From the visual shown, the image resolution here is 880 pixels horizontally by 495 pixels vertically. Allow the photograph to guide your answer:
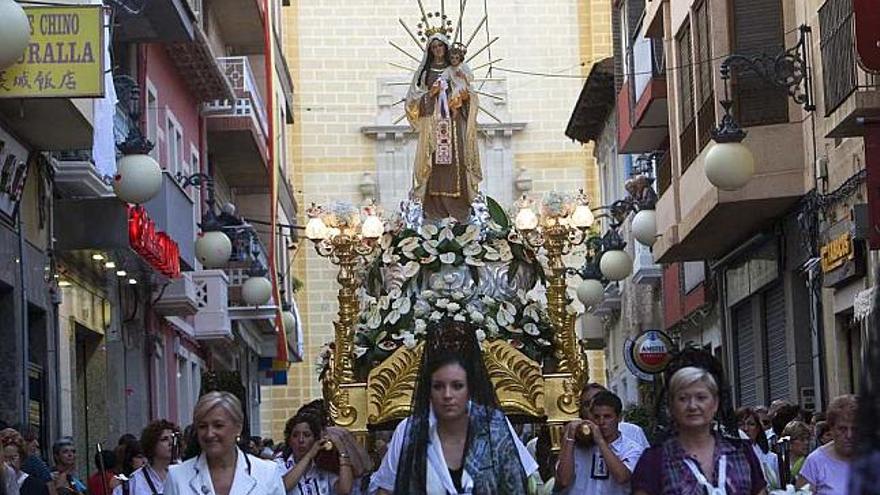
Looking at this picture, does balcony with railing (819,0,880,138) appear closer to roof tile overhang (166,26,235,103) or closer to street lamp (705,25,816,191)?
street lamp (705,25,816,191)

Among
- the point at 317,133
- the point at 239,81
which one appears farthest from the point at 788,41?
the point at 317,133

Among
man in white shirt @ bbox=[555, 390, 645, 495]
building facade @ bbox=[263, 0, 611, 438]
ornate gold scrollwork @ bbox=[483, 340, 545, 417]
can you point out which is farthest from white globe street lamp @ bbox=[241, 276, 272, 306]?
man in white shirt @ bbox=[555, 390, 645, 495]

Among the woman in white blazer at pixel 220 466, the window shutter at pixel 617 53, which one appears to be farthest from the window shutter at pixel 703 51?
the woman in white blazer at pixel 220 466

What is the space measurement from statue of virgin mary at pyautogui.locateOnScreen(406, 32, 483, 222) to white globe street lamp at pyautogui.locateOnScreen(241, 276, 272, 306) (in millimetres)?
14701

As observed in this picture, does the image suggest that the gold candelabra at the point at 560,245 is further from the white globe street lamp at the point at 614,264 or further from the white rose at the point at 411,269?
the white globe street lamp at the point at 614,264

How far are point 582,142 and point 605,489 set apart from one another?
3731 cm

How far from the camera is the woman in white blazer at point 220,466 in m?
7.95

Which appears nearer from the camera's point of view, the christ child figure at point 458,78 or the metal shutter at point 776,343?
the christ child figure at point 458,78

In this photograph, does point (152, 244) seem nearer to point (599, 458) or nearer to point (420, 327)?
point (420, 327)

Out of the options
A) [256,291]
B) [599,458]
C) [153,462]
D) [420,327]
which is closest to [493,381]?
[420,327]

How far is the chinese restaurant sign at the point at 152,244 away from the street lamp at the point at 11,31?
756 centimetres

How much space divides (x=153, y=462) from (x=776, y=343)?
16.4 meters

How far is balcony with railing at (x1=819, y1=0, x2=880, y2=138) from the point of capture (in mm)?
17672

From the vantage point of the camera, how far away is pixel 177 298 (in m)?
29.0
